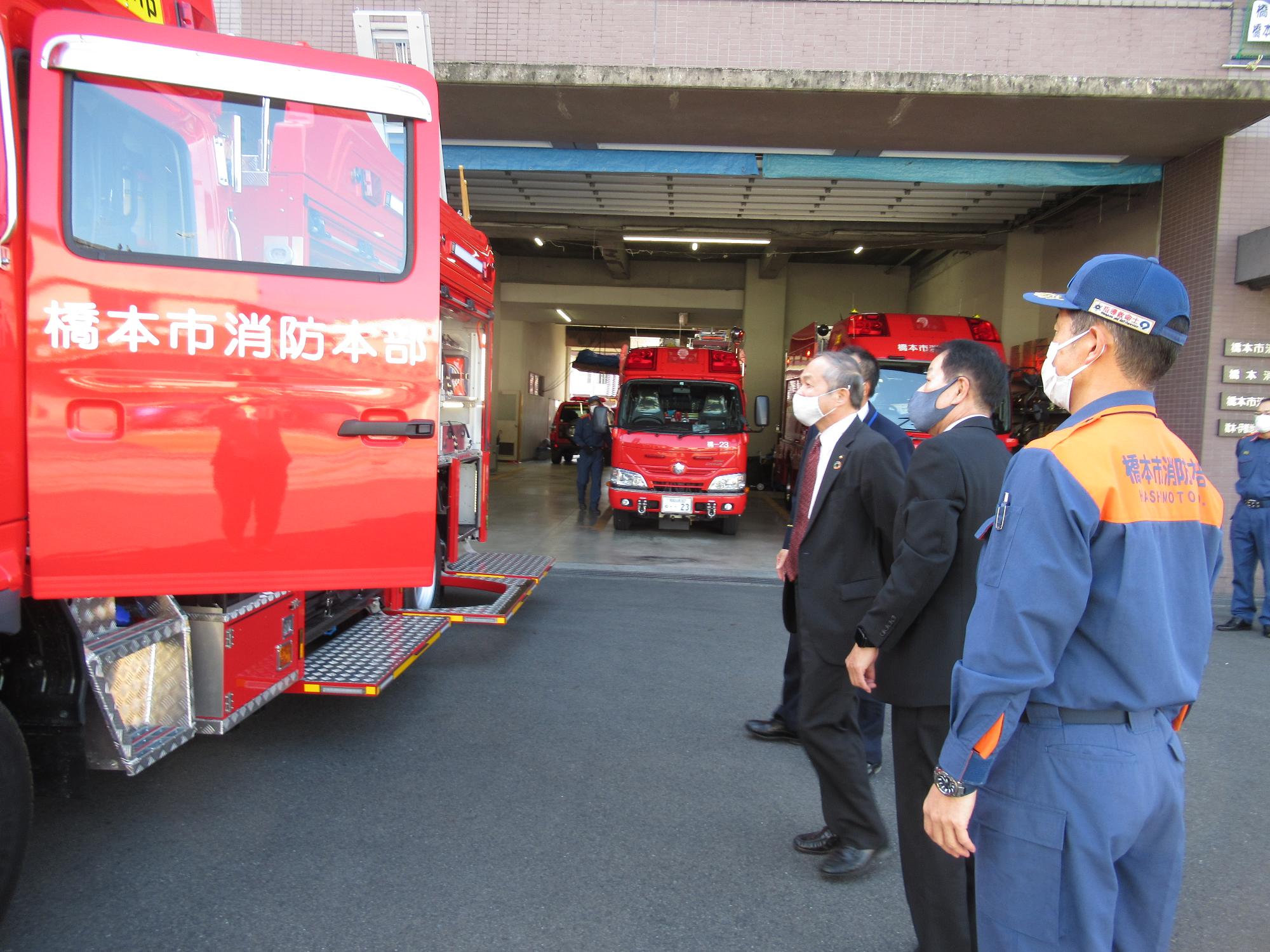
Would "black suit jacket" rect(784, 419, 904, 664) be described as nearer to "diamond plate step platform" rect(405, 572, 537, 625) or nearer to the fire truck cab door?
the fire truck cab door

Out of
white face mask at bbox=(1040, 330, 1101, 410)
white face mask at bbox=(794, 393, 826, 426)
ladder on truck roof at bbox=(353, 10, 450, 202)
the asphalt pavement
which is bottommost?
the asphalt pavement

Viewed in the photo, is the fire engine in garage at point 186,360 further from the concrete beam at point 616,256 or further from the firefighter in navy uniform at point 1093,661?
the concrete beam at point 616,256

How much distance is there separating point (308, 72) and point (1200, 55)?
9563 mm

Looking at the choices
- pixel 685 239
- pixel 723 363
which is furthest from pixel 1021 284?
pixel 723 363

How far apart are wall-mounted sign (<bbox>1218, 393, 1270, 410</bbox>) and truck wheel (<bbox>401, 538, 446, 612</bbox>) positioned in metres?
8.15

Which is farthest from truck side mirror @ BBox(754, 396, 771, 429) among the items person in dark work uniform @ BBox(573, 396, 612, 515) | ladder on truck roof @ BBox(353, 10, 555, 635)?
ladder on truck roof @ BBox(353, 10, 555, 635)

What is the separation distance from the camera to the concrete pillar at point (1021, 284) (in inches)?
576

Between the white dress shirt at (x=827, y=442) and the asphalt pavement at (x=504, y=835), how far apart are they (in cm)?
144

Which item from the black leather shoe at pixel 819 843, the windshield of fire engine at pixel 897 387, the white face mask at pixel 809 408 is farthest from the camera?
the windshield of fire engine at pixel 897 387

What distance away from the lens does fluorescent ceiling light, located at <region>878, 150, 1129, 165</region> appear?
9.73m

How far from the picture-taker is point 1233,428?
8.81m

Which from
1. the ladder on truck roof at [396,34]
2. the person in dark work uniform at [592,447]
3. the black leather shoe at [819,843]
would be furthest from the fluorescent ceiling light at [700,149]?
the black leather shoe at [819,843]

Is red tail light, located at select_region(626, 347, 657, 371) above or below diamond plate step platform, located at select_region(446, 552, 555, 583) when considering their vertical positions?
above

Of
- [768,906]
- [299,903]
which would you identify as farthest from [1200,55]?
[299,903]
